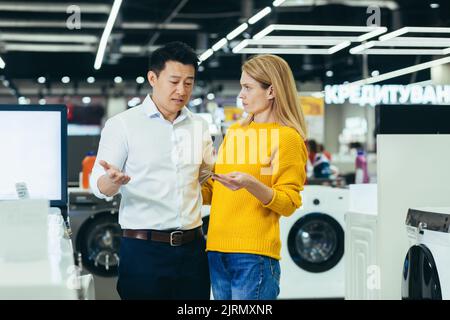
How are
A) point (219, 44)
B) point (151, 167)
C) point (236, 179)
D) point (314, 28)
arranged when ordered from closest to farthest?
point (236, 179), point (151, 167), point (314, 28), point (219, 44)

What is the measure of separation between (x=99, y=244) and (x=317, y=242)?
3.91 feet

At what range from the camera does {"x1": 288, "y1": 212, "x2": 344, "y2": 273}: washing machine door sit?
4.15 meters

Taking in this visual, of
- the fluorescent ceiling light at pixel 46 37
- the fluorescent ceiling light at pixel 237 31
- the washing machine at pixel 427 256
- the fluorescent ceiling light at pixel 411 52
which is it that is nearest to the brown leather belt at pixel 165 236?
the washing machine at pixel 427 256

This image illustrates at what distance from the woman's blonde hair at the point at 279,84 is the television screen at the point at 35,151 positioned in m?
0.52

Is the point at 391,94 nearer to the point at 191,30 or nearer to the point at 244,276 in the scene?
the point at 191,30

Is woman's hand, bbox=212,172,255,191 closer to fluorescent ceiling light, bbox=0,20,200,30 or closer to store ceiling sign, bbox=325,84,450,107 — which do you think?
store ceiling sign, bbox=325,84,450,107

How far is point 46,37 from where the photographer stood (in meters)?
8.18

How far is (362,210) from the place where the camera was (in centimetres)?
320

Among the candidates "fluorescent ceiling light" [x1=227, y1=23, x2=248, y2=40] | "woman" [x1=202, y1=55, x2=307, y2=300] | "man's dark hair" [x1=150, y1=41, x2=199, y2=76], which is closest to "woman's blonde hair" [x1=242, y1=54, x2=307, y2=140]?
"woman" [x1=202, y1=55, x2=307, y2=300]

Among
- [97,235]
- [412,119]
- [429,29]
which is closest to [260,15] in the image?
[429,29]

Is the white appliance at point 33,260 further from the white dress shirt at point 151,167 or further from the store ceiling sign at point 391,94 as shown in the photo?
the store ceiling sign at point 391,94

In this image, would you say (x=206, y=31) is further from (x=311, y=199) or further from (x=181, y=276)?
(x=181, y=276)

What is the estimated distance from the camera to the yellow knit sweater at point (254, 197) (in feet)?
6.05
